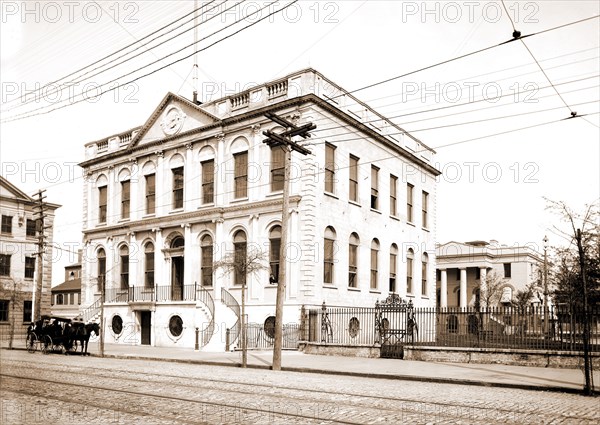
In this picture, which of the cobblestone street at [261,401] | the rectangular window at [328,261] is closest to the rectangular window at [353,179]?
the rectangular window at [328,261]

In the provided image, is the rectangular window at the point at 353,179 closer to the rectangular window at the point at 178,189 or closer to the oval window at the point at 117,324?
the rectangular window at the point at 178,189

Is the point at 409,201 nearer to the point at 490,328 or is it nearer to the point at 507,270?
the point at 490,328

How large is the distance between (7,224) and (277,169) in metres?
31.3

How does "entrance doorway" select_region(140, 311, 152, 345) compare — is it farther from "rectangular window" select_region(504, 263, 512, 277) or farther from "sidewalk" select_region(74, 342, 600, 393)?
"rectangular window" select_region(504, 263, 512, 277)

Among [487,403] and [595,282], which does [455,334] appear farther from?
[487,403]

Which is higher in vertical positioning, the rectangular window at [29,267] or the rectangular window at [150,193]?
the rectangular window at [150,193]

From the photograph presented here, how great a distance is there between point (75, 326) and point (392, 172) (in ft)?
64.4

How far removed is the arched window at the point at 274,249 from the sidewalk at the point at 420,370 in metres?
5.60

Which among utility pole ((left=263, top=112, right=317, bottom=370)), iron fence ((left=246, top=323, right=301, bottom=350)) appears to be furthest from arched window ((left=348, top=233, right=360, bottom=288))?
utility pole ((left=263, top=112, right=317, bottom=370))

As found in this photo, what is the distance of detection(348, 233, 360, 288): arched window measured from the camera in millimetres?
31730

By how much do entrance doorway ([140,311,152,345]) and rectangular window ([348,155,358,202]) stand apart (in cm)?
1279

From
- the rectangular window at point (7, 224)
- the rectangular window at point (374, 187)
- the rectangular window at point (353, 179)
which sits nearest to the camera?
the rectangular window at point (353, 179)

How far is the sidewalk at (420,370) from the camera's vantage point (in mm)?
15648

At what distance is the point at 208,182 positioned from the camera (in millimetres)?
33344
